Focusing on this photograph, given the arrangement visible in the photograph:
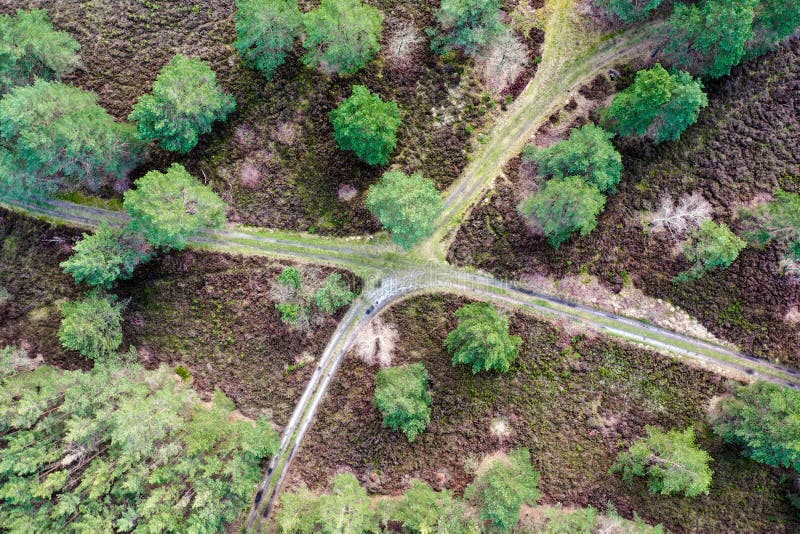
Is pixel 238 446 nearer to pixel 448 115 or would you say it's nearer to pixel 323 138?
pixel 323 138

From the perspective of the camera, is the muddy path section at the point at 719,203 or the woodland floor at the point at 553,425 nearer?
the woodland floor at the point at 553,425

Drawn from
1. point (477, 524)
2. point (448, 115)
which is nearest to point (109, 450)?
point (477, 524)

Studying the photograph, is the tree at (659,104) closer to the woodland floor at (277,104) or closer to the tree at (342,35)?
the woodland floor at (277,104)

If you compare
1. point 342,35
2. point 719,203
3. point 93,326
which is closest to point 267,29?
point 342,35

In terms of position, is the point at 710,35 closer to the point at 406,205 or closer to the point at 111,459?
→ the point at 406,205

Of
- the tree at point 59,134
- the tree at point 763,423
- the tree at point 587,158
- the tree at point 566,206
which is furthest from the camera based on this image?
the tree at point 59,134

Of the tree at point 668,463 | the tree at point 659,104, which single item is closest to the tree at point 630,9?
the tree at point 659,104
